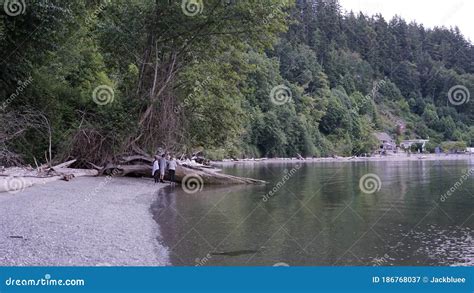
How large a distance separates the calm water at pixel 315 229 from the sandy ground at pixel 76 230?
730mm

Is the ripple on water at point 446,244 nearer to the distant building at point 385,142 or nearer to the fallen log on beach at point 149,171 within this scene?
the fallen log on beach at point 149,171

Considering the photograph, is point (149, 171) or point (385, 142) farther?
point (385, 142)

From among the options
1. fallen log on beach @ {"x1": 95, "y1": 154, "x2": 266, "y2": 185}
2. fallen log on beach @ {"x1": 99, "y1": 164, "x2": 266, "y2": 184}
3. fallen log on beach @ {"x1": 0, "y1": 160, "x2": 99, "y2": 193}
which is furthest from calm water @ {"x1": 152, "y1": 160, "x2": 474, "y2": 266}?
fallen log on beach @ {"x1": 95, "y1": 154, "x2": 266, "y2": 185}

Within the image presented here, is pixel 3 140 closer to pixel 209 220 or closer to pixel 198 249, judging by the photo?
pixel 209 220

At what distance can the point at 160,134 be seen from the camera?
36.6m

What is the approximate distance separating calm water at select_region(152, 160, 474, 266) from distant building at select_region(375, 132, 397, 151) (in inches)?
5188

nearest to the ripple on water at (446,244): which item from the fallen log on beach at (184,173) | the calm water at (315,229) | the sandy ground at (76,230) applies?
the calm water at (315,229)

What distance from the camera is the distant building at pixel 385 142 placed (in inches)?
5989

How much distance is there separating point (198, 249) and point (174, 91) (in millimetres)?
27667

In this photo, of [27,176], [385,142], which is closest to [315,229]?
[27,176]

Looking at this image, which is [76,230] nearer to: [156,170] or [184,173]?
[156,170]

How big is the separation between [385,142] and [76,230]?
494 ft

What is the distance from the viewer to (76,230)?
41.3 feet

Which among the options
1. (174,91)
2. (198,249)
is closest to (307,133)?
(174,91)
